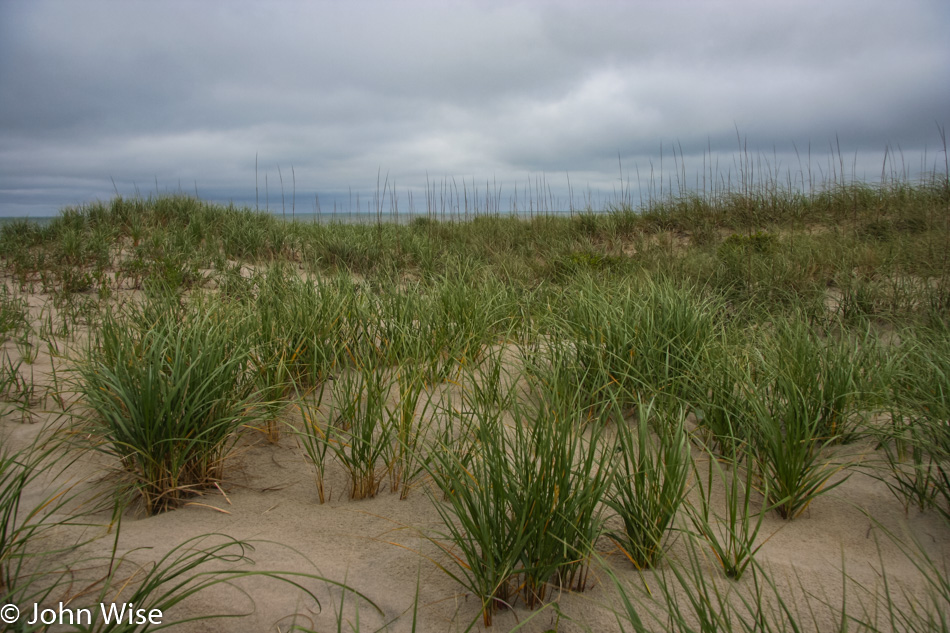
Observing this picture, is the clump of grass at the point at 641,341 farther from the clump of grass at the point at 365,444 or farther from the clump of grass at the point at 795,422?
the clump of grass at the point at 365,444

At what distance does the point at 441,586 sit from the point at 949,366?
95.2 inches

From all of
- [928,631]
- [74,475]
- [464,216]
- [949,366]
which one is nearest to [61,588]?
[74,475]

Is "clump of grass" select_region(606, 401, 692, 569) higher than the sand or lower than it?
higher

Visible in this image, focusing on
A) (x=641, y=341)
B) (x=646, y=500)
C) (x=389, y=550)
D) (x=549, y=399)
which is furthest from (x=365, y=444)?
(x=641, y=341)

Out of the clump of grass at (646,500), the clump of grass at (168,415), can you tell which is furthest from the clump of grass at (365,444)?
the clump of grass at (646,500)

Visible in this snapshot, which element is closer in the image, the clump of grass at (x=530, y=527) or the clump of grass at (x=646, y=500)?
the clump of grass at (x=530, y=527)

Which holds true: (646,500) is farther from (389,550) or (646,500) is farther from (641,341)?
(641,341)

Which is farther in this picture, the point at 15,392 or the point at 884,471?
the point at 15,392

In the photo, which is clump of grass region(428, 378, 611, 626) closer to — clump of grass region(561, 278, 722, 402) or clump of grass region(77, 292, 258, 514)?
clump of grass region(561, 278, 722, 402)

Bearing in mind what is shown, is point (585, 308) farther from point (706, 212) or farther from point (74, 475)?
point (706, 212)

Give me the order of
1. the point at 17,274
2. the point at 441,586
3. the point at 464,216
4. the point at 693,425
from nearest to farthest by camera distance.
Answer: the point at 441,586, the point at 693,425, the point at 17,274, the point at 464,216

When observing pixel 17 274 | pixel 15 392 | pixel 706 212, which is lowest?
pixel 15 392

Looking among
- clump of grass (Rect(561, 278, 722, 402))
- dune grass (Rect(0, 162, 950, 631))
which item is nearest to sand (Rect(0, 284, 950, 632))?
dune grass (Rect(0, 162, 950, 631))

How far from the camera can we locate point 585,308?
3262 mm
